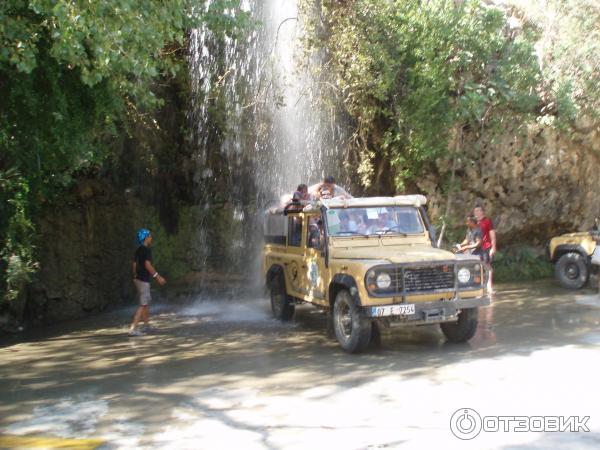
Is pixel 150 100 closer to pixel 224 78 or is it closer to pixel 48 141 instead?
pixel 48 141

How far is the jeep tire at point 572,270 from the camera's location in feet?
42.8

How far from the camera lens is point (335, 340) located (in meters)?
8.69

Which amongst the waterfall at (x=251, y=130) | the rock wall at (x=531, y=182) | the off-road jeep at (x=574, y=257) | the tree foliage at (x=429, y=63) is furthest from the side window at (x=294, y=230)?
the off-road jeep at (x=574, y=257)

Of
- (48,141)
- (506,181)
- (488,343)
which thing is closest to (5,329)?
(48,141)

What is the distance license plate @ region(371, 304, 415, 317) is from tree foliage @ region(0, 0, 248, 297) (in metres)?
3.94

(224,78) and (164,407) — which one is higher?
(224,78)

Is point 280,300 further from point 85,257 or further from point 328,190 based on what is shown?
point 85,257

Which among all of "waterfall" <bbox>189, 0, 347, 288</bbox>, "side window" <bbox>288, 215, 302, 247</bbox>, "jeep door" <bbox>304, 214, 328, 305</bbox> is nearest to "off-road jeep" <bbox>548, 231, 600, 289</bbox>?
"waterfall" <bbox>189, 0, 347, 288</bbox>

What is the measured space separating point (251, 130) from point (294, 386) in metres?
8.59

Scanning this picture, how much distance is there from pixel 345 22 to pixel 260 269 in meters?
6.61

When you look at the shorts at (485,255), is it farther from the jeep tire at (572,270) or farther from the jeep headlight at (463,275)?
the jeep headlight at (463,275)

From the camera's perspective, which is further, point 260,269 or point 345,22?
point 260,269

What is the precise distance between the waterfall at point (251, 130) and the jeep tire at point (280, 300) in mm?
4282

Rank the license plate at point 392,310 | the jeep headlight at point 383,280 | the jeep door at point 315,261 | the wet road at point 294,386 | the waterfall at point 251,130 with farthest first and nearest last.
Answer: the waterfall at point 251,130
the jeep door at point 315,261
the jeep headlight at point 383,280
the license plate at point 392,310
the wet road at point 294,386
